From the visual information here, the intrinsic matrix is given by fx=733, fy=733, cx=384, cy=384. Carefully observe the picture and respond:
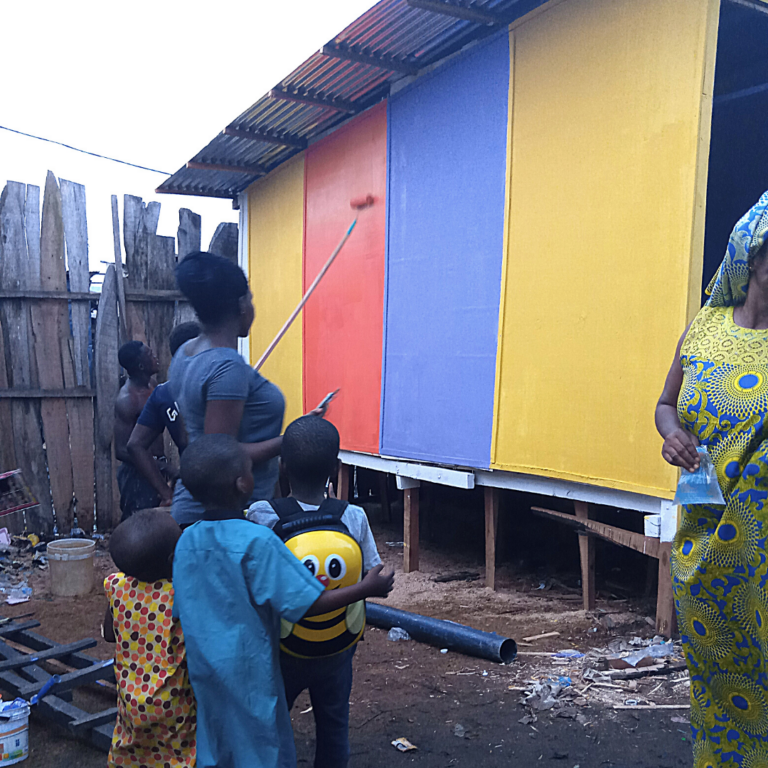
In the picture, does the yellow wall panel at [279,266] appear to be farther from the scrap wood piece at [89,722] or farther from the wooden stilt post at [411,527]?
the scrap wood piece at [89,722]

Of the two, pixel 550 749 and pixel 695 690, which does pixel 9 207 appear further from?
pixel 695 690

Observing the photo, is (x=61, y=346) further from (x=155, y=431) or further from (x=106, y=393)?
Answer: (x=155, y=431)

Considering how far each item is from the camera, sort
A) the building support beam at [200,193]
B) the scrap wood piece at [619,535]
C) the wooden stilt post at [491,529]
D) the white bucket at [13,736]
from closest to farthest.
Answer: the white bucket at [13,736] < the scrap wood piece at [619,535] < the wooden stilt post at [491,529] < the building support beam at [200,193]

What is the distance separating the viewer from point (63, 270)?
23.5ft

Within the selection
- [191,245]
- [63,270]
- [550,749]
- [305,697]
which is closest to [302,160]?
[191,245]

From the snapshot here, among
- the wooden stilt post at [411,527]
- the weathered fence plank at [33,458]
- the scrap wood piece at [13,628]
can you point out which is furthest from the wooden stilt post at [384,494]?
the scrap wood piece at [13,628]

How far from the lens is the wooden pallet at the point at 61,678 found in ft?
10.2

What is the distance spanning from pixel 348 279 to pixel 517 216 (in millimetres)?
2037

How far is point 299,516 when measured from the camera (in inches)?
87.7

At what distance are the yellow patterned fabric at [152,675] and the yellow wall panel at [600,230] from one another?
2.66m

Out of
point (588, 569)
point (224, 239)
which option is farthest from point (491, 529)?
point (224, 239)

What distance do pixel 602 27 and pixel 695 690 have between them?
351cm

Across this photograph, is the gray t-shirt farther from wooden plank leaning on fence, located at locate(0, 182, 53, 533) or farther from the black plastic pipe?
wooden plank leaning on fence, located at locate(0, 182, 53, 533)

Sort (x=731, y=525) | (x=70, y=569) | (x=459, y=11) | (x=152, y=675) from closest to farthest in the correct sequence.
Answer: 1. (x=731, y=525)
2. (x=152, y=675)
3. (x=459, y=11)
4. (x=70, y=569)
